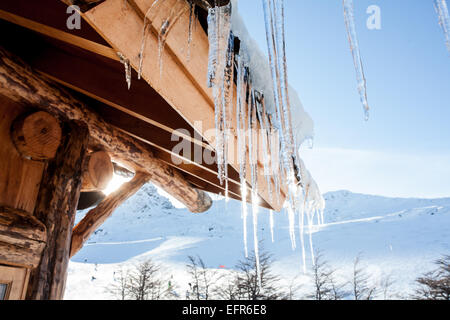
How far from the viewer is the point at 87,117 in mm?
2010

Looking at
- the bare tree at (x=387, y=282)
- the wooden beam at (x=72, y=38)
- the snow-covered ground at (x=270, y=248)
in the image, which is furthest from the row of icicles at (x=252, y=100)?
the bare tree at (x=387, y=282)

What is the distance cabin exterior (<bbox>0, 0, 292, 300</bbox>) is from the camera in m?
1.01

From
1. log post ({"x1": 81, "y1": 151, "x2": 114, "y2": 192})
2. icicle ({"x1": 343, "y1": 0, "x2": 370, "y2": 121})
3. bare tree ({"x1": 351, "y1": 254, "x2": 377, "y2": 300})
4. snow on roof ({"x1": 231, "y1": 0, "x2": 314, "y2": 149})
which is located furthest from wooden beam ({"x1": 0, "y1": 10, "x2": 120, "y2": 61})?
bare tree ({"x1": 351, "y1": 254, "x2": 377, "y2": 300})

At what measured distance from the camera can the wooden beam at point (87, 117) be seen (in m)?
1.51

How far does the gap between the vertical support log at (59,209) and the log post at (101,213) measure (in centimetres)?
20

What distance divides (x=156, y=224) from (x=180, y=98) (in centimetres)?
6203

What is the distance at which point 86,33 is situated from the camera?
40.1 inches

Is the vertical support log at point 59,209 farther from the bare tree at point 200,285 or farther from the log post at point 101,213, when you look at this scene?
the bare tree at point 200,285

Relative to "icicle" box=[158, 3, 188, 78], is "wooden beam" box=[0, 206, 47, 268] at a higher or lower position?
lower

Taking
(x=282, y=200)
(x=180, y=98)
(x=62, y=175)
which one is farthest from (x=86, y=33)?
(x=282, y=200)

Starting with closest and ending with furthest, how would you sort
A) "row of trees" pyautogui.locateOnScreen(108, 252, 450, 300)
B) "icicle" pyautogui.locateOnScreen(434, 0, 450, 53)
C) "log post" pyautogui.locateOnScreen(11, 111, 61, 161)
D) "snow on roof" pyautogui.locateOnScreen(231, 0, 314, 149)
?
1. "icicle" pyautogui.locateOnScreen(434, 0, 450, 53)
2. "snow on roof" pyautogui.locateOnScreen(231, 0, 314, 149)
3. "log post" pyautogui.locateOnScreen(11, 111, 61, 161)
4. "row of trees" pyautogui.locateOnScreen(108, 252, 450, 300)

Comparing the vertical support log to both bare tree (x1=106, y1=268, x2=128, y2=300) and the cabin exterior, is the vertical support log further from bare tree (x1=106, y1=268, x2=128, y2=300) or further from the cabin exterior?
bare tree (x1=106, y1=268, x2=128, y2=300)

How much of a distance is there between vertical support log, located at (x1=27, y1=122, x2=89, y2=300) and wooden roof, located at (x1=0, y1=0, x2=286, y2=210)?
37 cm
